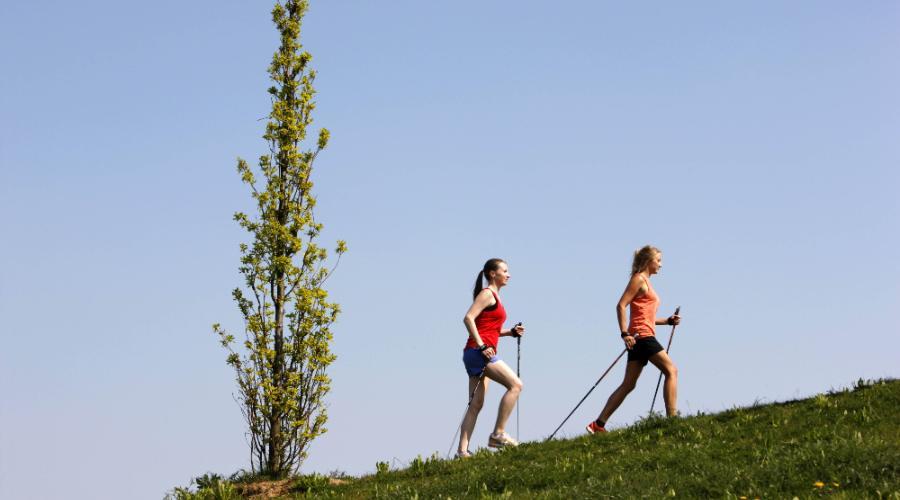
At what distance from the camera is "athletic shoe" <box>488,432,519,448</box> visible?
13.8m

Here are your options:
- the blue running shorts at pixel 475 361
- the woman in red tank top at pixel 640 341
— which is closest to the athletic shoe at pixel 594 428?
the woman in red tank top at pixel 640 341

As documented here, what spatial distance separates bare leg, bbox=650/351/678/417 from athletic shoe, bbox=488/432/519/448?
233 centimetres

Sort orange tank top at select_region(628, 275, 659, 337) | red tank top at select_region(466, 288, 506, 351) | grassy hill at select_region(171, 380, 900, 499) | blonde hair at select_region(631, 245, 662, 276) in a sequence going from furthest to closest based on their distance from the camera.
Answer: blonde hair at select_region(631, 245, 662, 276) → orange tank top at select_region(628, 275, 659, 337) → red tank top at select_region(466, 288, 506, 351) → grassy hill at select_region(171, 380, 900, 499)

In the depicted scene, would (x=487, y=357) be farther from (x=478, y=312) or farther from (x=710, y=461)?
(x=710, y=461)

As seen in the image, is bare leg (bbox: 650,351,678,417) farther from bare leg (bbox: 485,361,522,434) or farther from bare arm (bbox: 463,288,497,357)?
bare arm (bbox: 463,288,497,357)

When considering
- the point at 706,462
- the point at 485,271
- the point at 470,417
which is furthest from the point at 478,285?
the point at 706,462

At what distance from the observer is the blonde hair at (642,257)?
14.6m

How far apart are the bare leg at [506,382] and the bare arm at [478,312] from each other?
0.23 m

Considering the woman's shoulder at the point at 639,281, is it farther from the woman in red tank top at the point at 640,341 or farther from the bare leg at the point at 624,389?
the bare leg at the point at 624,389

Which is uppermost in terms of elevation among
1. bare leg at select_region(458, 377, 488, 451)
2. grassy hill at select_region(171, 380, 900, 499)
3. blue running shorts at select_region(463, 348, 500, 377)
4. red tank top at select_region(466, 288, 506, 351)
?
red tank top at select_region(466, 288, 506, 351)

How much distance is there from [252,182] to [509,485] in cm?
924

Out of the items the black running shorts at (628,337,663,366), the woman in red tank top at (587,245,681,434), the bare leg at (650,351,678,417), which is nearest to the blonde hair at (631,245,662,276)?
the woman in red tank top at (587,245,681,434)

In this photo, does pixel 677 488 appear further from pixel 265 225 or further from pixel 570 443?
pixel 265 225

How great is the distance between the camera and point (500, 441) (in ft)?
45.5
